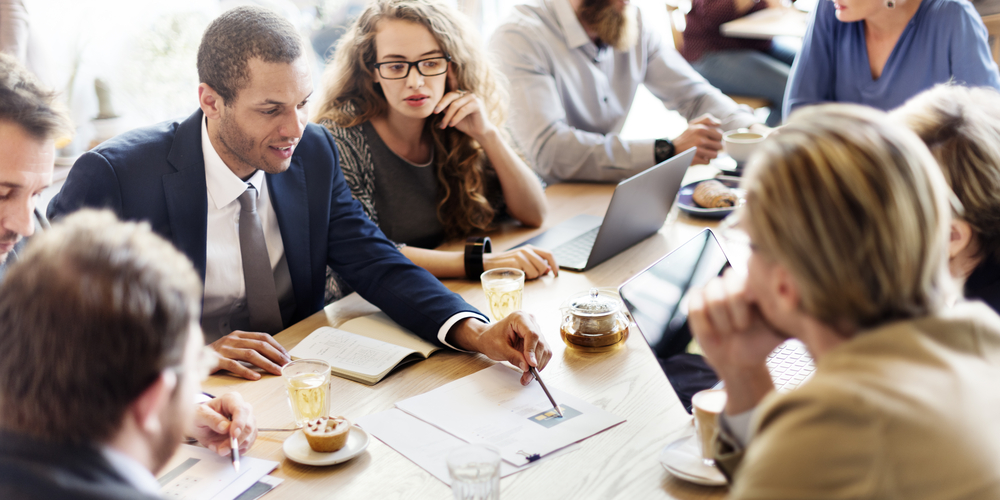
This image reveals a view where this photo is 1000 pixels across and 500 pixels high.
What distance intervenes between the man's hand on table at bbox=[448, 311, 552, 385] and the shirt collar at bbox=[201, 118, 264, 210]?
0.59 m

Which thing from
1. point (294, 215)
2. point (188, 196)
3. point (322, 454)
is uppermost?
point (188, 196)

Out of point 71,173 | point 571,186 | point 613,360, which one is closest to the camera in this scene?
point 613,360

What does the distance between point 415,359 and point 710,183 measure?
1.13 metres

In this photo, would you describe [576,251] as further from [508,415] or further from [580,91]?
[580,91]

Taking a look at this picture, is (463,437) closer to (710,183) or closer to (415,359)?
(415,359)

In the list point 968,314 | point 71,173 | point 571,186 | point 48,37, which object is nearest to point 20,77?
point 71,173

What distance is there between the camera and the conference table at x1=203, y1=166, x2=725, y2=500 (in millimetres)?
983

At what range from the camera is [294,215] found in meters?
1.69

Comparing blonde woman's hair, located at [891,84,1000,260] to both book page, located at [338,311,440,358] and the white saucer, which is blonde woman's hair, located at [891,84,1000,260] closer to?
the white saucer

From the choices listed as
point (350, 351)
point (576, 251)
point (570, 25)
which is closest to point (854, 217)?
point (350, 351)

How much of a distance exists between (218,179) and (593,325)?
87 cm

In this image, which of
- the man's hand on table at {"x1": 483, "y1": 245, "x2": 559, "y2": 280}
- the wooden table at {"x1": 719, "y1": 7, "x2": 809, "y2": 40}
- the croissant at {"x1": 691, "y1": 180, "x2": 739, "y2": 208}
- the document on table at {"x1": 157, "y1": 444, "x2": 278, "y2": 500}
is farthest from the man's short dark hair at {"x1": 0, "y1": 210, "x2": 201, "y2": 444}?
the wooden table at {"x1": 719, "y1": 7, "x2": 809, "y2": 40}

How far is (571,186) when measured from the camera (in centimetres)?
248

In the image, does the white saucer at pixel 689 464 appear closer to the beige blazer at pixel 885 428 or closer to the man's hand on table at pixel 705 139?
the beige blazer at pixel 885 428
